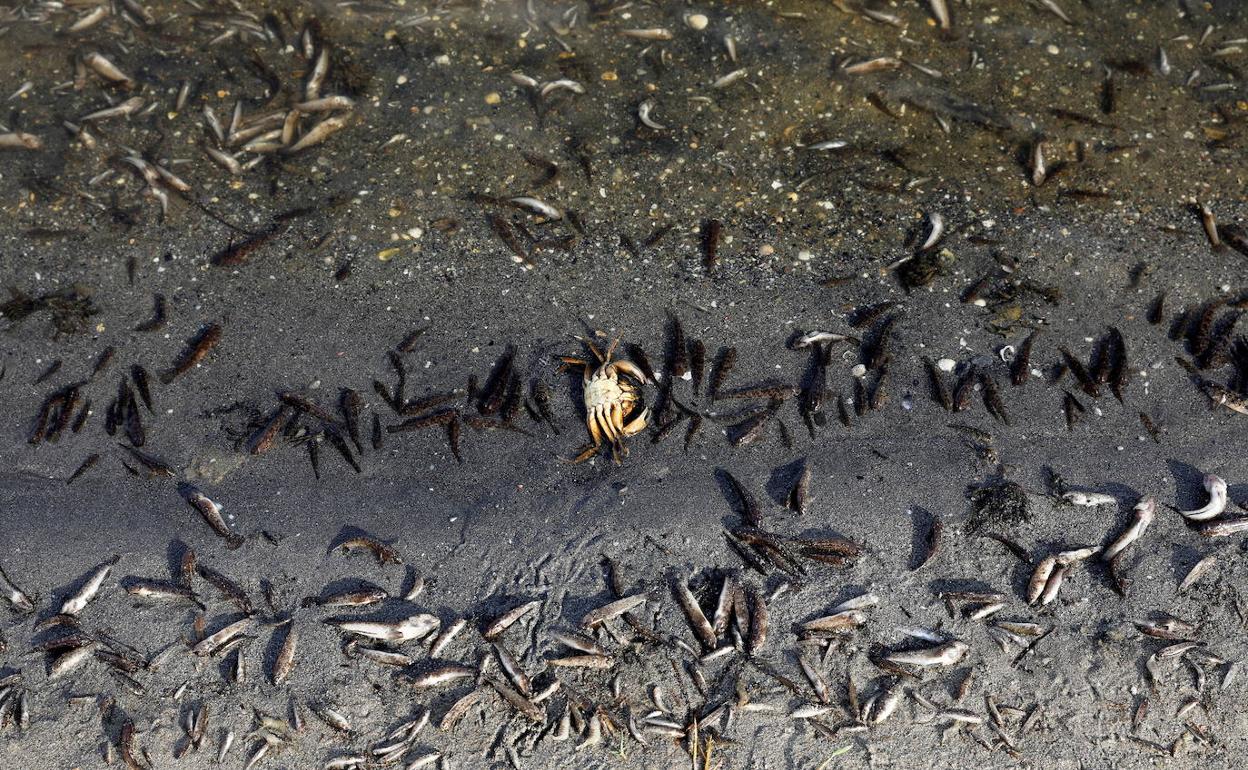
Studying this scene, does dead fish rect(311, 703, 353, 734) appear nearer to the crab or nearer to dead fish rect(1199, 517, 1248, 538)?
the crab

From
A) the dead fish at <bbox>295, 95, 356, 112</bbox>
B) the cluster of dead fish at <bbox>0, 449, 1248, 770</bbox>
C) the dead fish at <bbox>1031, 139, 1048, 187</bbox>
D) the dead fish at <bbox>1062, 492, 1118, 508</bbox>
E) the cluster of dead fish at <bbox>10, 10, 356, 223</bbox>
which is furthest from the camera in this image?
the dead fish at <bbox>295, 95, 356, 112</bbox>

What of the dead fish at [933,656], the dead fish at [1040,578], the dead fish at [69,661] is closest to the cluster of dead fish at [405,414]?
the dead fish at [69,661]

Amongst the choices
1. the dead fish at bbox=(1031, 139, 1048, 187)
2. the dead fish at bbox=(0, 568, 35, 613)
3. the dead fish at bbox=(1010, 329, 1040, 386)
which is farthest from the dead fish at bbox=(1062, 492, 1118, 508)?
the dead fish at bbox=(0, 568, 35, 613)

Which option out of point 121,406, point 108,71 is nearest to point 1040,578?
point 121,406

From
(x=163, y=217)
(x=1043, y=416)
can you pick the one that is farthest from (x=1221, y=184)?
(x=163, y=217)

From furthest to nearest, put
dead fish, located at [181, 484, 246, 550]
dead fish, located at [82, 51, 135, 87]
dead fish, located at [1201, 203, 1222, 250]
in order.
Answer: dead fish, located at [82, 51, 135, 87]
dead fish, located at [1201, 203, 1222, 250]
dead fish, located at [181, 484, 246, 550]

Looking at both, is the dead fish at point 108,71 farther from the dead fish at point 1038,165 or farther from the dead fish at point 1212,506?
the dead fish at point 1212,506
